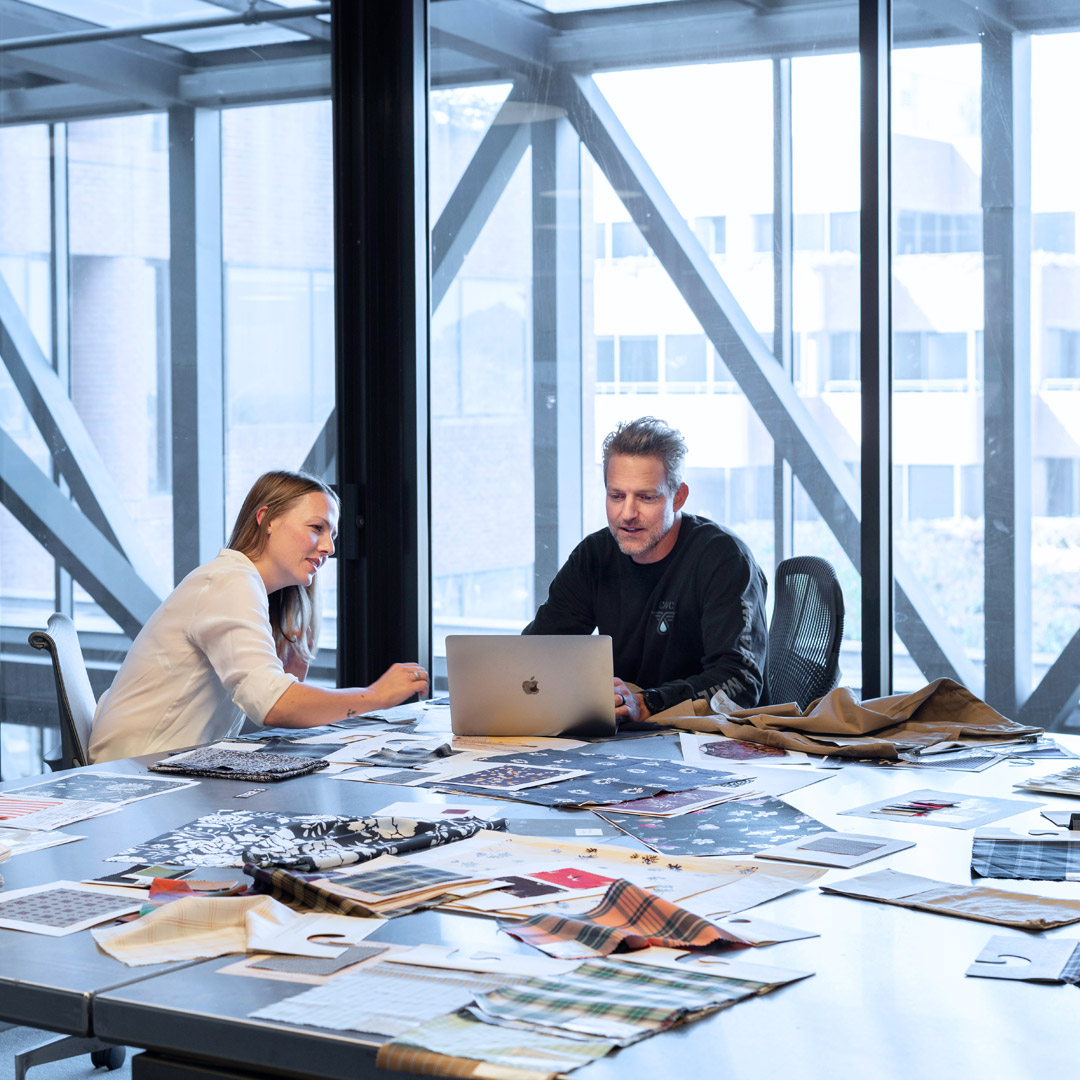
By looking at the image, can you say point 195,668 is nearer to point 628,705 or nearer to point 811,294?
point 628,705

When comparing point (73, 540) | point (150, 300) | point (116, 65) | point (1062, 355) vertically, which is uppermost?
point (116, 65)

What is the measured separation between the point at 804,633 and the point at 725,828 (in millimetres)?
1529

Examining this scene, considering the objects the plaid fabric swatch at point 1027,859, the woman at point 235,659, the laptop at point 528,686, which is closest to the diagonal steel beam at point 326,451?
the woman at point 235,659

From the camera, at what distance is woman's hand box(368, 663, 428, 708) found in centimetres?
304

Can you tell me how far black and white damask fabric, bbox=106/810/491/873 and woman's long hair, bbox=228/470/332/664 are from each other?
3.78ft

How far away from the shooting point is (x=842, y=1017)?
1281 millimetres

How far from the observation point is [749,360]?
4.13 metres

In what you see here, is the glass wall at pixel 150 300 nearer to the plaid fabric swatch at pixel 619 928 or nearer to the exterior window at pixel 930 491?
the exterior window at pixel 930 491

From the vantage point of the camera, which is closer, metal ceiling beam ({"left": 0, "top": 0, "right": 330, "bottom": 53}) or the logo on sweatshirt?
the logo on sweatshirt

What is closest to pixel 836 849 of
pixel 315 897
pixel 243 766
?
pixel 315 897

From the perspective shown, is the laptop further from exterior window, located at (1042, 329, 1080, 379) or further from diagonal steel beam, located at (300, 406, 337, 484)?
diagonal steel beam, located at (300, 406, 337, 484)

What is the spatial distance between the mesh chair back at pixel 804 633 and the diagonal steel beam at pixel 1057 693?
82 cm

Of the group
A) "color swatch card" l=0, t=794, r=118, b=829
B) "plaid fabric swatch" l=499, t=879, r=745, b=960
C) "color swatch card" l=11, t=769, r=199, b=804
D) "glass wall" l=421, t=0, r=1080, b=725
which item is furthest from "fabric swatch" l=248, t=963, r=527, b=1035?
"glass wall" l=421, t=0, r=1080, b=725

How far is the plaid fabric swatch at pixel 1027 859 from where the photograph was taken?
1.76 metres
